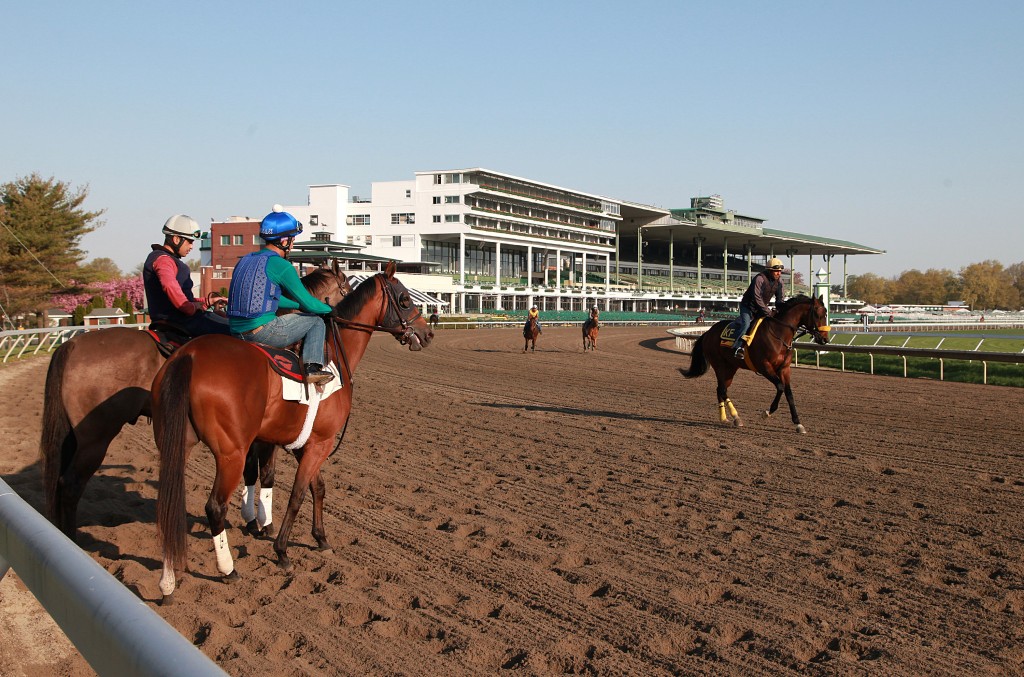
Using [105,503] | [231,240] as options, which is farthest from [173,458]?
[231,240]

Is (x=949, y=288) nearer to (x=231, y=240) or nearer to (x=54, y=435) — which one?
(x=231, y=240)

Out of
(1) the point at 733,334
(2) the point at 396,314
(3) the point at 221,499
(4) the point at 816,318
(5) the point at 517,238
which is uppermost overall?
(5) the point at 517,238

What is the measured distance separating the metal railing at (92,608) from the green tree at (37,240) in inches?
1383

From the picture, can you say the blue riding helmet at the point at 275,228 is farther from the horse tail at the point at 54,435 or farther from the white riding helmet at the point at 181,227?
the horse tail at the point at 54,435

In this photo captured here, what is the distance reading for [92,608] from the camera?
1.86m

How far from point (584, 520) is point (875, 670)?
2.88m

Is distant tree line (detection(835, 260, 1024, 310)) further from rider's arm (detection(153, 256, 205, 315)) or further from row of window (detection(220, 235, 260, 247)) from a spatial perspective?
rider's arm (detection(153, 256, 205, 315))

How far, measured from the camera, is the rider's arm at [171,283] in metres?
5.86

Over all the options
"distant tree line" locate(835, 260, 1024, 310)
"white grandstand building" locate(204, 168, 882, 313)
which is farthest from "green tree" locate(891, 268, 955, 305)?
"white grandstand building" locate(204, 168, 882, 313)

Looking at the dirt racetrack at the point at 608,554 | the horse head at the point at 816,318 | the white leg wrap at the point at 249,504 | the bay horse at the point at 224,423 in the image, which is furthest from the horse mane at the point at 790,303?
the white leg wrap at the point at 249,504

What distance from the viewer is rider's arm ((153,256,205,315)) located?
19.2ft

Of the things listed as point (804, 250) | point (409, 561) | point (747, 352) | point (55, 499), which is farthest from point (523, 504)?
point (804, 250)

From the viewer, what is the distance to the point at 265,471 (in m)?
6.01

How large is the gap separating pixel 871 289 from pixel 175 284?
14424 cm
